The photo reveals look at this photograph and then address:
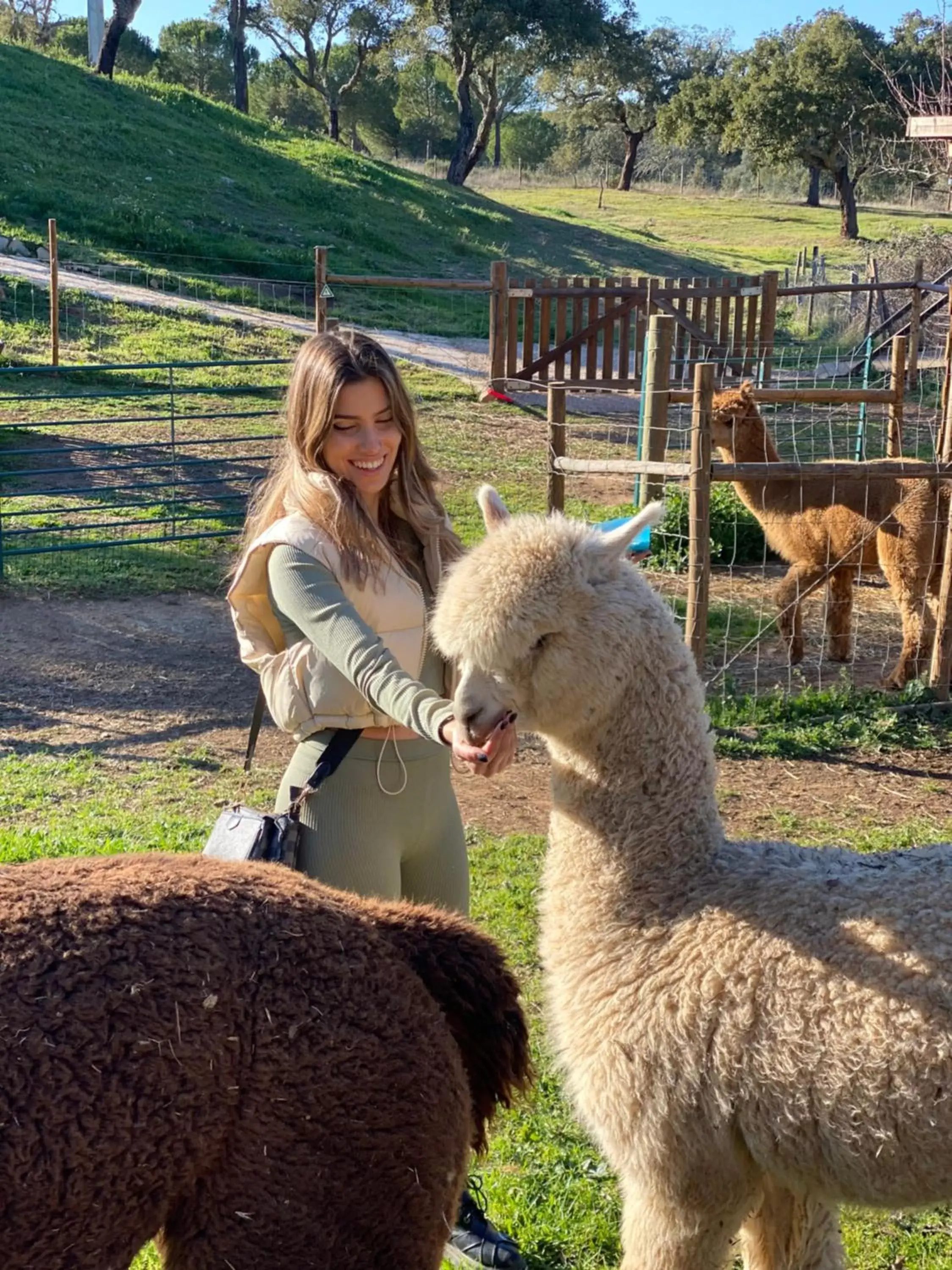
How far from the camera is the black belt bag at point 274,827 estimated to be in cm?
245

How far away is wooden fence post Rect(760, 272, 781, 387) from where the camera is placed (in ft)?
49.9

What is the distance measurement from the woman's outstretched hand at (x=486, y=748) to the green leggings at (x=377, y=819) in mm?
353

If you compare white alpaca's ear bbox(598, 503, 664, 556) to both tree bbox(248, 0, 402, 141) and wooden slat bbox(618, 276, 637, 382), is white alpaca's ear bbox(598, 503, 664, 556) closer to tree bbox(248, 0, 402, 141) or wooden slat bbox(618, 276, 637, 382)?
wooden slat bbox(618, 276, 637, 382)


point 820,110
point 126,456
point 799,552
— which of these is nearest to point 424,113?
point 820,110

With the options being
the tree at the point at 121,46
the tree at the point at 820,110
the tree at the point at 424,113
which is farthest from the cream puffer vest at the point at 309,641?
the tree at the point at 424,113

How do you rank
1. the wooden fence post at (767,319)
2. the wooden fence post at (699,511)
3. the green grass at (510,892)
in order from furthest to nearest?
1. the wooden fence post at (767,319)
2. the wooden fence post at (699,511)
3. the green grass at (510,892)

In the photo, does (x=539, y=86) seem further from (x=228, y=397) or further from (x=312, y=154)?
(x=228, y=397)

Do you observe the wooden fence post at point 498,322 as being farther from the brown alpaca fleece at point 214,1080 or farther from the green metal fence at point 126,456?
the brown alpaca fleece at point 214,1080

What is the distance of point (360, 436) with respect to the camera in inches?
105

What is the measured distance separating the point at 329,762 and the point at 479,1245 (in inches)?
46.2

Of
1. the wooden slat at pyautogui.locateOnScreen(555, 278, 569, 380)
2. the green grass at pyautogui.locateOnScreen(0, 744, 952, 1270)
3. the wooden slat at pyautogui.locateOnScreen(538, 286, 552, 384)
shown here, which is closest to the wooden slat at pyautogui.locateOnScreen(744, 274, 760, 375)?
the wooden slat at pyautogui.locateOnScreen(555, 278, 569, 380)

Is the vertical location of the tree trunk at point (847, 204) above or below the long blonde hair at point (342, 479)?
above

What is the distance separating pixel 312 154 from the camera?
29141mm

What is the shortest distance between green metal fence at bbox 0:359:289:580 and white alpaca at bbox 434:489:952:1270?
22.3 feet
